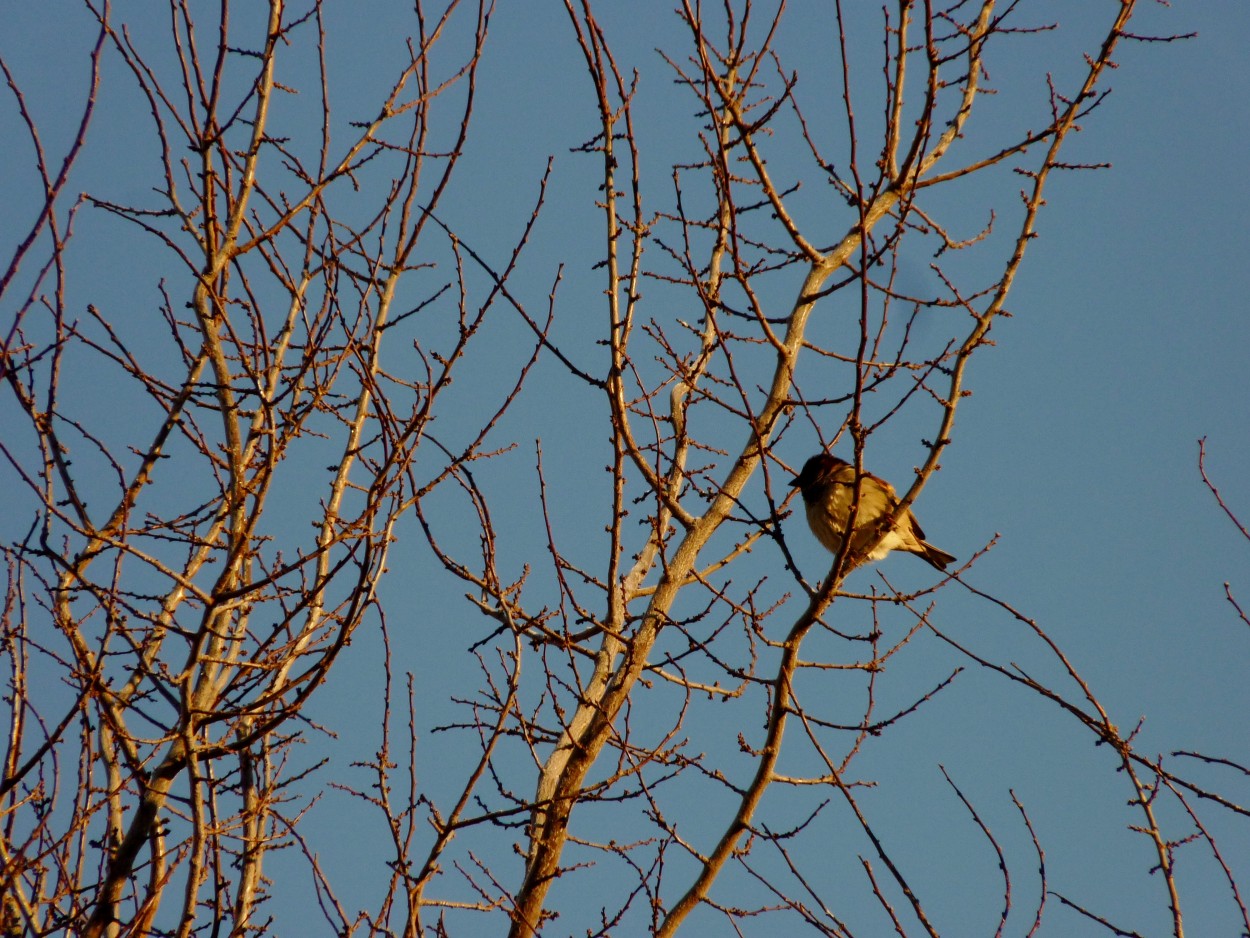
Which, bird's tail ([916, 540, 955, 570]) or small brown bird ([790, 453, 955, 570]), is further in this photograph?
bird's tail ([916, 540, 955, 570])

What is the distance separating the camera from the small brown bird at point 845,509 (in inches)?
A: 273

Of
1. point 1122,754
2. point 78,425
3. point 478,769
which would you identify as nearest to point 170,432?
point 78,425

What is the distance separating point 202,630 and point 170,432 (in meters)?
1.23

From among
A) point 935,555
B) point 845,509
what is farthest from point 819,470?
point 935,555

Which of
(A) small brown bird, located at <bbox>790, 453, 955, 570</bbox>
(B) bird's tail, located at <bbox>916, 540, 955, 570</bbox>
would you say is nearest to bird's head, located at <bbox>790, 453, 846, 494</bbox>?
(A) small brown bird, located at <bbox>790, 453, 955, 570</bbox>

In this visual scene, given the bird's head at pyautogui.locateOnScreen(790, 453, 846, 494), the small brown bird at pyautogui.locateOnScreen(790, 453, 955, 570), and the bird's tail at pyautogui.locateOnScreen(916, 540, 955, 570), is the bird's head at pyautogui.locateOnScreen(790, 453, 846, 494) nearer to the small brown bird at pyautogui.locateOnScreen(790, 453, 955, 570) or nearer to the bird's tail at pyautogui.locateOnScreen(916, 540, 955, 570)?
the small brown bird at pyautogui.locateOnScreen(790, 453, 955, 570)

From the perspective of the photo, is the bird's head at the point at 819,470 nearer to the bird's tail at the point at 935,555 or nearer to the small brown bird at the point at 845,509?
the small brown bird at the point at 845,509

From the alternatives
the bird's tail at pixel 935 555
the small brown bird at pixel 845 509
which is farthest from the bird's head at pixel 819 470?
the bird's tail at pixel 935 555

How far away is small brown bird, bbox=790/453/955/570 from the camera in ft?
22.8

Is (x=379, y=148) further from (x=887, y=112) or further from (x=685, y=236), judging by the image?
(x=887, y=112)

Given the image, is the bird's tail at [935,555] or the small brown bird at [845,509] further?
the bird's tail at [935,555]

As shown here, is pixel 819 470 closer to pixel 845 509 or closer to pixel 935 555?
pixel 845 509

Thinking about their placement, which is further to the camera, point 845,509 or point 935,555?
point 935,555

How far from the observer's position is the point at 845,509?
699 cm
